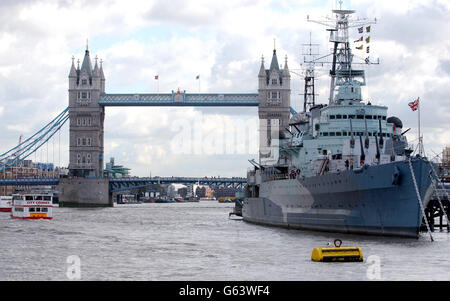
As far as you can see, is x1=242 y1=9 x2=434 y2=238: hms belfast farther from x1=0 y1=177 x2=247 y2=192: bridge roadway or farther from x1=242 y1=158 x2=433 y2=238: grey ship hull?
x1=0 y1=177 x2=247 y2=192: bridge roadway

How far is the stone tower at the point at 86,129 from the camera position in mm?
125375

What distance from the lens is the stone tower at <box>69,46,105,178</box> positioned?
125375mm

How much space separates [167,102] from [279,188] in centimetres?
7747

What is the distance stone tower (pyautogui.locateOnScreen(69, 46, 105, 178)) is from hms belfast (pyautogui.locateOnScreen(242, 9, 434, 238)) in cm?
7315

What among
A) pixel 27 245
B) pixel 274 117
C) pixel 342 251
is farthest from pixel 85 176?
pixel 342 251

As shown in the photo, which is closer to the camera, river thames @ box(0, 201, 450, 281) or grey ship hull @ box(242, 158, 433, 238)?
river thames @ box(0, 201, 450, 281)

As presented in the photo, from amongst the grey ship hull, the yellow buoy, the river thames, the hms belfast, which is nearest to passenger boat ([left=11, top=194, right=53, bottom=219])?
the hms belfast

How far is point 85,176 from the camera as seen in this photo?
12475cm

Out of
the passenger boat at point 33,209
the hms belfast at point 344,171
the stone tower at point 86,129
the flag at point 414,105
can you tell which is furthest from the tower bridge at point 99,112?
the flag at point 414,105

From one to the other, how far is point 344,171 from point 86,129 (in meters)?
93.9

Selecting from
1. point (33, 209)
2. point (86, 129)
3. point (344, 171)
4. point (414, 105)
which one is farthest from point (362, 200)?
point (86, 129)

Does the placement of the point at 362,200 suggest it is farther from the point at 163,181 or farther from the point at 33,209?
the point at 163,181

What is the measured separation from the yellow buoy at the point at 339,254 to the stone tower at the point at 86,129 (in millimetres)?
100151
